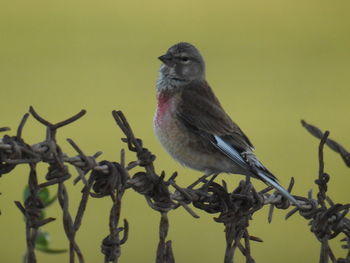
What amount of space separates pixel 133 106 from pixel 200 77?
17.9ft

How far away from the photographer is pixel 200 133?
4.36m

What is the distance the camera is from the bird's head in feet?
15.9

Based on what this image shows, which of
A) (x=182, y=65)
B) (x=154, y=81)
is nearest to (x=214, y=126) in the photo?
(x=182, y=65)

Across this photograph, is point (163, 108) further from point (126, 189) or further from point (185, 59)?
point (126, 189)

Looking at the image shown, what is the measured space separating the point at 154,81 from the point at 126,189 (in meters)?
8.48

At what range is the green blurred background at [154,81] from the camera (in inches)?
325

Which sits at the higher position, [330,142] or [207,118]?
[207,118]

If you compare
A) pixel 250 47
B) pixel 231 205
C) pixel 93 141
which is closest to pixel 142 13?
pixel 250 47

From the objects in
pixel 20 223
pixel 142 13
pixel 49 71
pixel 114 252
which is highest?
pixel 142 13

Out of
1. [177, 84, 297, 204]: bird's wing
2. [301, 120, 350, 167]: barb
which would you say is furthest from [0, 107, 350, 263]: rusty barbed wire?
[177, 84, 297, 204]: bird's wing

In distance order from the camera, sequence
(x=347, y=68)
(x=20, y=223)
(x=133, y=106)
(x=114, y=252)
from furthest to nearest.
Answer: (x=347, y=68) → (x=133, y=106) → (x=20, y=223) → (x=114, y=252)

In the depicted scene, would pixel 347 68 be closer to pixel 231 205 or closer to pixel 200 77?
pixel 200 77

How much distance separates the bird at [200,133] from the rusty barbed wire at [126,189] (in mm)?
824

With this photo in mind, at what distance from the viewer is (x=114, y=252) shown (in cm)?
252
